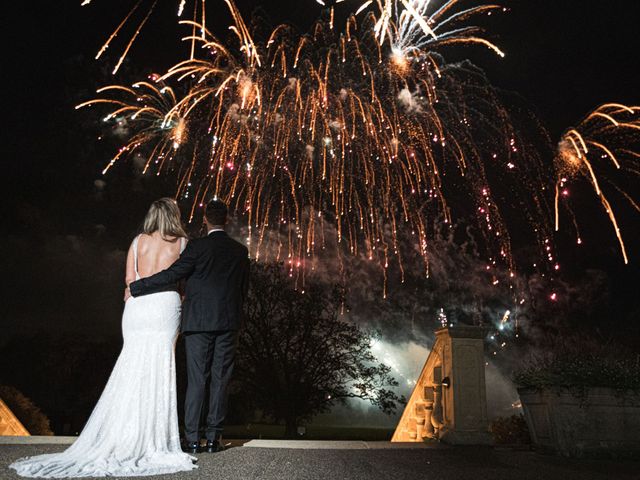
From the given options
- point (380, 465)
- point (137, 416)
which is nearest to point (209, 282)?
point (137, 416)

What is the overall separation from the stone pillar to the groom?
2.80 m

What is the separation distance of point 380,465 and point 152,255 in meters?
2.59

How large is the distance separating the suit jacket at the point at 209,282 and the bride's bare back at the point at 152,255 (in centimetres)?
15

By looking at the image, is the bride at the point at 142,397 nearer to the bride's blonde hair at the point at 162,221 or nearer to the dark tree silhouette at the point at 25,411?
the bride's blonde hair at the point at 162,221

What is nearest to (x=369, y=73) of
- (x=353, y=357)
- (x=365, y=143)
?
(x=365, y=143)

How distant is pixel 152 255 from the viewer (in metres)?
4.79

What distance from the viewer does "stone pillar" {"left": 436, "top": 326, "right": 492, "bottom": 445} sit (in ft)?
20.1

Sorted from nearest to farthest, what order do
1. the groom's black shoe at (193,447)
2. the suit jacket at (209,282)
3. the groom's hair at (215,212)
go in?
the groom's black shoe at (193,447) < the suit jacket at (209,282) < the groom's hair at (215,212)

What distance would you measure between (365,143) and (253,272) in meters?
14.1

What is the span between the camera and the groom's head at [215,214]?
16.6 feet

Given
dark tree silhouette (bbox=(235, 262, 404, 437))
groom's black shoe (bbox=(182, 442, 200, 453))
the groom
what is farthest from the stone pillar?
dark tree silhouette (bbox=(235, 262, 404, 437))

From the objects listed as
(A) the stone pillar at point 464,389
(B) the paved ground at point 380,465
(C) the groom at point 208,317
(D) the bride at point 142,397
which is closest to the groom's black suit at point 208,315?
(C) the groom at point 208,317

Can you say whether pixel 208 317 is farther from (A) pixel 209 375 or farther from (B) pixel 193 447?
(B) pixel 193 447

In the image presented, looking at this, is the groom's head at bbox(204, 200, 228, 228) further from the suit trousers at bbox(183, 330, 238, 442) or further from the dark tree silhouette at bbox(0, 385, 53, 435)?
the dark tree silhouette at bbox(0, 385, 53, 435)
